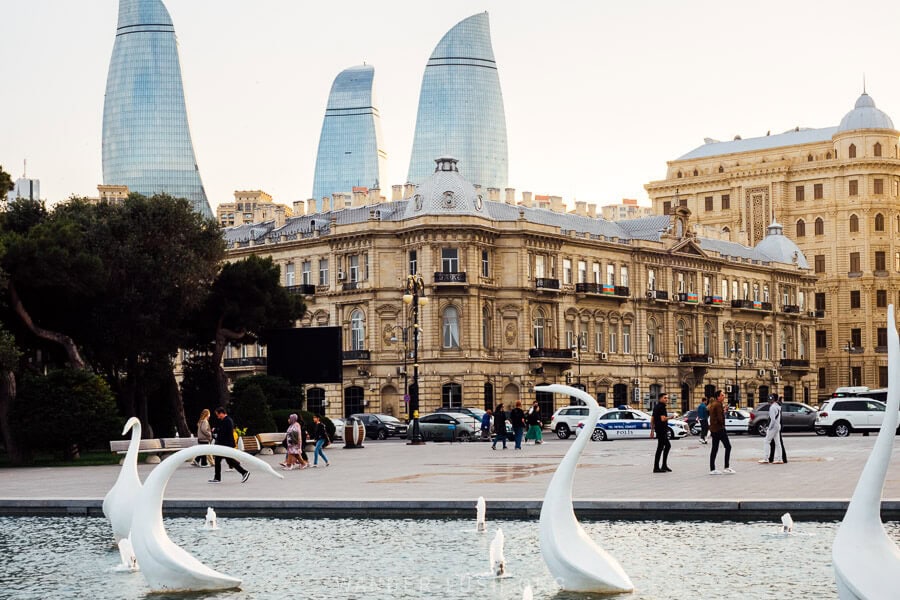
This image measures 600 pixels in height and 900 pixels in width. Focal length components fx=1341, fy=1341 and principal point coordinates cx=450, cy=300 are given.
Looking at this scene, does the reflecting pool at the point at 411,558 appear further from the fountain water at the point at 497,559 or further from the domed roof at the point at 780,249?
the domed roof at the point at 780,249

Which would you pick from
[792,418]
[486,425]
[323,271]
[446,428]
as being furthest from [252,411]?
[323,271]

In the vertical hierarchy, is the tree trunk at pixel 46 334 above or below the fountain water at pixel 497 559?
above

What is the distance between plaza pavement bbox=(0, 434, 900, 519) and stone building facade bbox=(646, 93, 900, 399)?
3423 inches

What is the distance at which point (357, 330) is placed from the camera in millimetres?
86750

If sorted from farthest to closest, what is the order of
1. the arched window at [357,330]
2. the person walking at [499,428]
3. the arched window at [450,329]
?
the arched window at [357,330] < the arched window at [450,329] < the person walking at [499,428]

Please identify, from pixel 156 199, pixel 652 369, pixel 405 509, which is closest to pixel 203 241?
pixel 156 199

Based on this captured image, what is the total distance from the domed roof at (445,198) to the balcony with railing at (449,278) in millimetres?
4043

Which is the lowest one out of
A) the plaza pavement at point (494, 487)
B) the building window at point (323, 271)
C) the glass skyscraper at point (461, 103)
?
the plaza pavement at point (494, 487)

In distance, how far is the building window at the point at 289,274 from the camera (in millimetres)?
91375

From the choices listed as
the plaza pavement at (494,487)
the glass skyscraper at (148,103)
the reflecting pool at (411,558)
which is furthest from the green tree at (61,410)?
the glass skyscraper at (148,103)

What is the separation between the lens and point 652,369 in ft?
315

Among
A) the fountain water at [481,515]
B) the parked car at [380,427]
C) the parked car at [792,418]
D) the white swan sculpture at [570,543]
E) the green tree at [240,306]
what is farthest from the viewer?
the parked car at [380,427]

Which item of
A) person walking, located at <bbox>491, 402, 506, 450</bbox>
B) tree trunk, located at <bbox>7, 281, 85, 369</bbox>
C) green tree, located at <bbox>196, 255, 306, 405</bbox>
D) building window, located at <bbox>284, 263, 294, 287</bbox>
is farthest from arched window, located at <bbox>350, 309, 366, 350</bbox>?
tree trunk, located at <bbox>7, 281, 85, 369</bbox>

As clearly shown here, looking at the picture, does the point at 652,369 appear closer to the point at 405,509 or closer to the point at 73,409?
the point at 73,409
